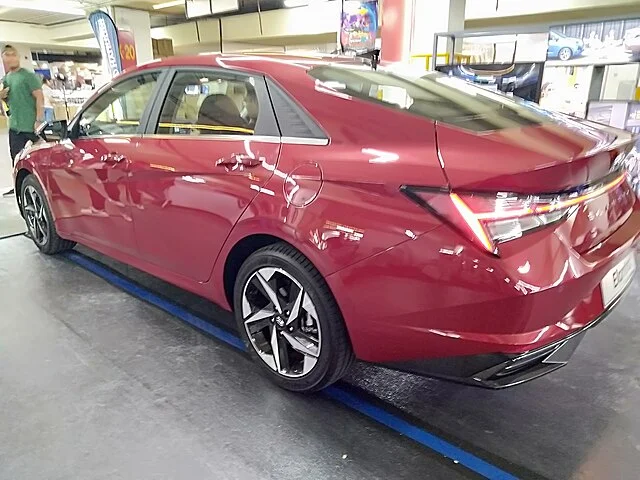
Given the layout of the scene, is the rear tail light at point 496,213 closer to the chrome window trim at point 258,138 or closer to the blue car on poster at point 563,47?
the chrome window trim at point 258,138

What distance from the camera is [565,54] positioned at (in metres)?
5.18

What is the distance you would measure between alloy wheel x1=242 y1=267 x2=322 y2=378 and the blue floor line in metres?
→ 0.22

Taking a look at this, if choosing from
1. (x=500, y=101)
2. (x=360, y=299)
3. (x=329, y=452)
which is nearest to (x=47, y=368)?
(x=329, y=452)

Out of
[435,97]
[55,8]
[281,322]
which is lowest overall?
[281,322]

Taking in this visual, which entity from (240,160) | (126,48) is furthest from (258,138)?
(126,48)

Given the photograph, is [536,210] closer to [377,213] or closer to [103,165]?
[377,213]

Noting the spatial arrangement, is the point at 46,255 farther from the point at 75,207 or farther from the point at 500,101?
the point at 500,101

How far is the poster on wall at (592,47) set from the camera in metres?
4.78

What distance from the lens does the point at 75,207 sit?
3285mm

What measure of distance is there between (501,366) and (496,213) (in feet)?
1.60

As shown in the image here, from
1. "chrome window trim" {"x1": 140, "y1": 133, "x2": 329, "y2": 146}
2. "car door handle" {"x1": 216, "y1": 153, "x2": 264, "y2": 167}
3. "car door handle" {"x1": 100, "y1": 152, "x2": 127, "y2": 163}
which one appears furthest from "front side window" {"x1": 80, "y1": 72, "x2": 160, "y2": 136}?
"car door handle" {"x1": 216, "y1": 153, "x2": 264, "y2": 167}

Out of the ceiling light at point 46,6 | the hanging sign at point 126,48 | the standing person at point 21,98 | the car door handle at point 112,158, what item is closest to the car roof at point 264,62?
the car door handle at point 112,158

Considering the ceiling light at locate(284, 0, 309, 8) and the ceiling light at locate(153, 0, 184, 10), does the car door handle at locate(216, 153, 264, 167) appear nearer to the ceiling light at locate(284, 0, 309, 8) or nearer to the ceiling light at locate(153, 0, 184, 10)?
the ceiling light at locate(153, 0, 184, 10)

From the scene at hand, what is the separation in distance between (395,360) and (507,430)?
1.81 ft
